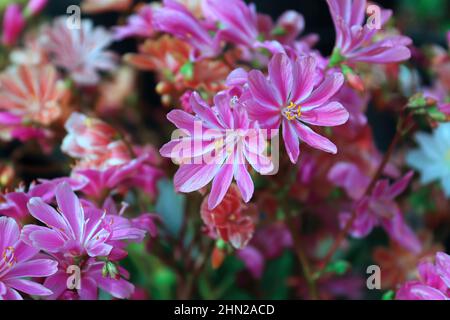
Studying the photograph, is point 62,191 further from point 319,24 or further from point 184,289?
point 319,24

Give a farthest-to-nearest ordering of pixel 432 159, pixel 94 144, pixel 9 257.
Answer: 1. pixel 432 159
2. pixel 94 144
3. pixel 9 257

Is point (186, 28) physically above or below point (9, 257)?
above

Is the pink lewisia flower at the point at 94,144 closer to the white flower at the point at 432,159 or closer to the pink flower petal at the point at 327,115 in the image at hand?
the pink flower petal at the point at 327,115

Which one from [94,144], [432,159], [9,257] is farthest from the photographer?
[432,159]

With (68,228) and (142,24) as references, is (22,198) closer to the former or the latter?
(68,228)

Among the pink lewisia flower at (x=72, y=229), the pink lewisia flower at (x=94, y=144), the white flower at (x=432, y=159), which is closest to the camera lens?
the pink lewisia flower at (x=72, y=229)

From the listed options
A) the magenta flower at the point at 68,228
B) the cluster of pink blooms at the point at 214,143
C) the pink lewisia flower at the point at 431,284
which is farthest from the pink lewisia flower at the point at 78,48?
the pink lewisia flower at the point at 431,284

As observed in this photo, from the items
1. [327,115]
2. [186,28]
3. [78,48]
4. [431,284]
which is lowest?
[431,284]

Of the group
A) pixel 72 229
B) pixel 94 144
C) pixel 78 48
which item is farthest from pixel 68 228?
pixel 78 48

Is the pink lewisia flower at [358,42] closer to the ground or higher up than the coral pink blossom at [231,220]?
higher up
